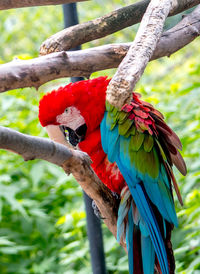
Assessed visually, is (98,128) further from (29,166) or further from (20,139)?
(29,166)

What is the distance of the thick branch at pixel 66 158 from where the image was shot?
1.90 ft

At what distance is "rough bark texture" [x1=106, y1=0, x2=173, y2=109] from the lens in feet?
2.30

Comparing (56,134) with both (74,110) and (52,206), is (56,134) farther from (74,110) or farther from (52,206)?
(52,206)

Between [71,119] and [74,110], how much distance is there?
24 mm

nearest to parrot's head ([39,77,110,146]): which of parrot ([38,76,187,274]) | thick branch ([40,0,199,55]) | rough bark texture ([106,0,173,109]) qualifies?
parrot ([38,76,187,274])

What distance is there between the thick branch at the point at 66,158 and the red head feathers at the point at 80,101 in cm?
20

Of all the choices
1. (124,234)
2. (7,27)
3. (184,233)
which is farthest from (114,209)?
(7,27)

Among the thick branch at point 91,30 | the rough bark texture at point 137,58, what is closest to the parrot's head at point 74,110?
the thick branch at point 91,30

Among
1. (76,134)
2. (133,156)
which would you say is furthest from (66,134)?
(133,156)

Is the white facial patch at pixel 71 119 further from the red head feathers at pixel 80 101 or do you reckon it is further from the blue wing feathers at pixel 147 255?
the blue wing feathers at pixel 147 255

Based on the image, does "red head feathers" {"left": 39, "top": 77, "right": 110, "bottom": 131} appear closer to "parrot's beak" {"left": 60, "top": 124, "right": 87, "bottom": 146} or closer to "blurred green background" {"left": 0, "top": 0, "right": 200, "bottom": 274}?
"parrot's beak" {"left": 60, "top": 124, "right": 87, "bottom": 146}

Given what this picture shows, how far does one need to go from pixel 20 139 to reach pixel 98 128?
0.45 m

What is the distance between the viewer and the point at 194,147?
4.86 ft

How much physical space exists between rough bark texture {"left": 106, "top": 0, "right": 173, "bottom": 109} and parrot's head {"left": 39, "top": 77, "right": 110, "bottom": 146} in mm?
230
